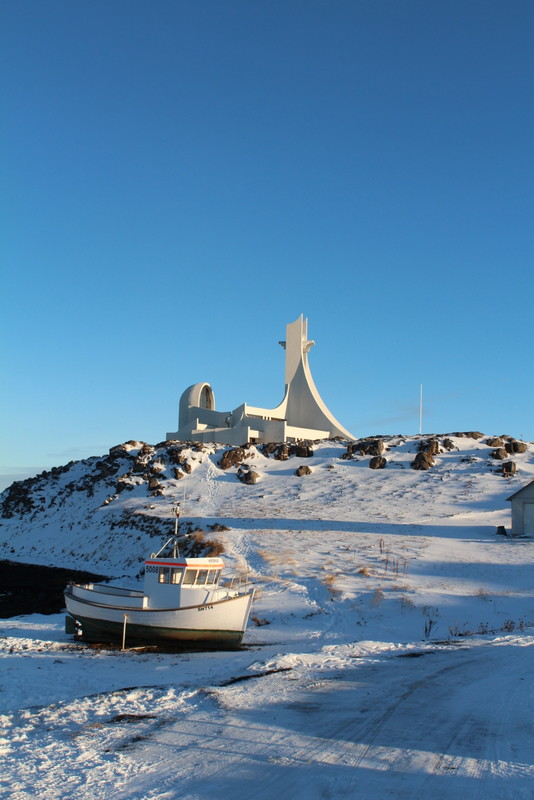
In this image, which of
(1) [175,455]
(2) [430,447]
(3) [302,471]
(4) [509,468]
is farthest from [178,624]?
(2) [430,447]

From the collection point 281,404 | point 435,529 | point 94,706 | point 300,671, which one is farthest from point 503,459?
point 94,706

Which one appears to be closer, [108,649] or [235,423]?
[108,649]

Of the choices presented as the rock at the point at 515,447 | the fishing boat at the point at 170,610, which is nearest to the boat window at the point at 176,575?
the fishing boat at the point at 170,610

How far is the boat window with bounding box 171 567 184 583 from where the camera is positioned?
20870 mm

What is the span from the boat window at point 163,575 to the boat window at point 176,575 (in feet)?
0.70

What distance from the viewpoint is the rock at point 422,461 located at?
53.8 meters

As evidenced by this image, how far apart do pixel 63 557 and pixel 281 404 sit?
37.4 m

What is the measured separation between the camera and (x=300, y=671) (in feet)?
47.8

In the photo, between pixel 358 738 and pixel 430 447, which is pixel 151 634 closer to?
pixel 358 738

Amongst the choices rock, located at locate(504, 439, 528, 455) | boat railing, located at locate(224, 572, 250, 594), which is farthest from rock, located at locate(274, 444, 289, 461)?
boat railing, located at locate(224, 572, 250, 594)

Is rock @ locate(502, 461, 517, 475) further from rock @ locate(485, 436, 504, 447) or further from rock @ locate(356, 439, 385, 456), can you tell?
rock @ locate(356, 439, 385, 456)

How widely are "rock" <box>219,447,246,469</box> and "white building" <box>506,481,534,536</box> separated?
25.4 meters

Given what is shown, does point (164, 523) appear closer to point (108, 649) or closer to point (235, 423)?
point (108, 649)

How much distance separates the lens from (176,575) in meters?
20.9
